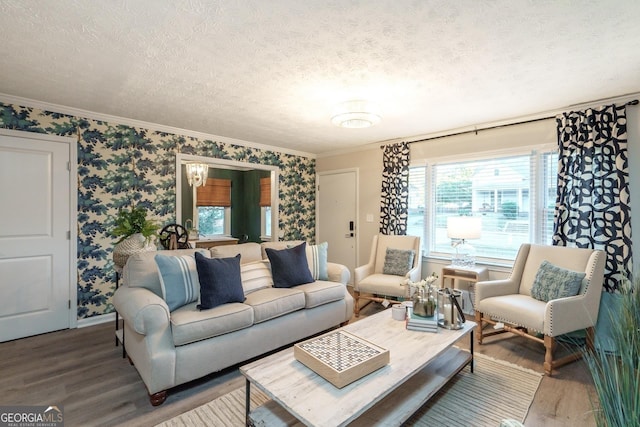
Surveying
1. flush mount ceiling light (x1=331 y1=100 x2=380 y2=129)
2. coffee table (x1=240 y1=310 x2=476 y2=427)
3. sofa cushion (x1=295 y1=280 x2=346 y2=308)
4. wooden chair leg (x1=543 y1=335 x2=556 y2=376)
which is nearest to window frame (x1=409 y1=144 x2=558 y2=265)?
wooden chair leg (x1=543 y1=335 x2=556 y2=376)

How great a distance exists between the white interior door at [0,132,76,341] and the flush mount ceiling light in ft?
9.80

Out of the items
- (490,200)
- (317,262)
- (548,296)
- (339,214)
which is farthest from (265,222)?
(548,296)

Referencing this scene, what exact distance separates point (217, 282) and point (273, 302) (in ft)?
1.73

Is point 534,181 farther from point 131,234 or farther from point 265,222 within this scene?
point 265,222

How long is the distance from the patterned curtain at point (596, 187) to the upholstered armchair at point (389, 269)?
1537 mm

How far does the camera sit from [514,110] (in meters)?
3.32

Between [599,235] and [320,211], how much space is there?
3.93 metres

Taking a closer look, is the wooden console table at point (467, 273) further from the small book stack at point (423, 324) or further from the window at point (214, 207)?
the window at point (214, 207)

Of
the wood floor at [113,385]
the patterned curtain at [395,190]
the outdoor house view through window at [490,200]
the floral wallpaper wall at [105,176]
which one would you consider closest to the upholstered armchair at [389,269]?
the patterned curtain at [395,190]

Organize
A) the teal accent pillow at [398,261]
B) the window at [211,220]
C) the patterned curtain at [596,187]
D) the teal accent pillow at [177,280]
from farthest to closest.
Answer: the window at [211,220]
the teal accent pillow at [398,261]
the patterned curtain at [596,187]
the teal accent pillow at [177,280]

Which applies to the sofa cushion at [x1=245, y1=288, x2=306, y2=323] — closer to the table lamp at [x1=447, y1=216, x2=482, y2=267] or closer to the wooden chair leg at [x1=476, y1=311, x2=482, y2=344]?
the wooden chair leg at [x1=476, y1=311, x2=482, y2=344]

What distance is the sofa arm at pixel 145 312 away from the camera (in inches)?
79.8

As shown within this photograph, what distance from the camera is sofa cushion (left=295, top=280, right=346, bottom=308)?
298cm

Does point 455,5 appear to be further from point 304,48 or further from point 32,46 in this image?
point 32,46
